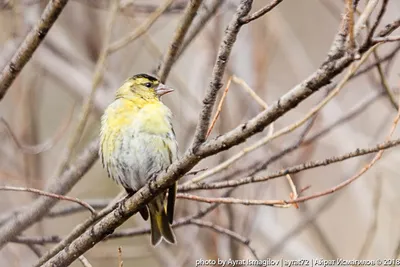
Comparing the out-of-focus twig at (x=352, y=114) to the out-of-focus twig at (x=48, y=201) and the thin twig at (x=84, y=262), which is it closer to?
the out-of-focus twig at (x=48, y=201)

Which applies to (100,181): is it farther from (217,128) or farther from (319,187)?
(217,128)

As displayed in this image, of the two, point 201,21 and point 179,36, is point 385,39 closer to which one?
point 179,36

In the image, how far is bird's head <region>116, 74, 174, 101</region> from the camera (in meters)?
3.34

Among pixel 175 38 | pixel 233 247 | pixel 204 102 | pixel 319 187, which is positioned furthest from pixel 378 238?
pixel 204 102

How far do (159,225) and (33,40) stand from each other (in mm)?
1093

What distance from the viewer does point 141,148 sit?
10.1ft

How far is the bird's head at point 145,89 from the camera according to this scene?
3344 millimetres

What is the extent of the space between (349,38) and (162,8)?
1.55 metres

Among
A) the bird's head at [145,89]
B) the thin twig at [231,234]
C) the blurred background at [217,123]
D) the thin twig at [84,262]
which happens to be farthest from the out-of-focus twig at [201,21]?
the thin twig at [84,262]

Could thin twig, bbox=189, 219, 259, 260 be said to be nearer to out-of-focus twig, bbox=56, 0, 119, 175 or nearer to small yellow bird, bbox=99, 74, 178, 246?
small yellow bird, bbox=99, 74, 178, 246

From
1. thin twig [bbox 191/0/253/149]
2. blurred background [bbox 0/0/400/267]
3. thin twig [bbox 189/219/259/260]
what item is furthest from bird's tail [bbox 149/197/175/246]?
thin twig [bbox 191/0/253/149]

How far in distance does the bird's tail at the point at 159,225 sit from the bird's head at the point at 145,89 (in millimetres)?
531

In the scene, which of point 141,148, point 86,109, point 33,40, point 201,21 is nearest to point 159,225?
point 141,148

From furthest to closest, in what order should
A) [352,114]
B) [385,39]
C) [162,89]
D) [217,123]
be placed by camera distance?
[217,123], [162,89], [352,114], [385,39]
